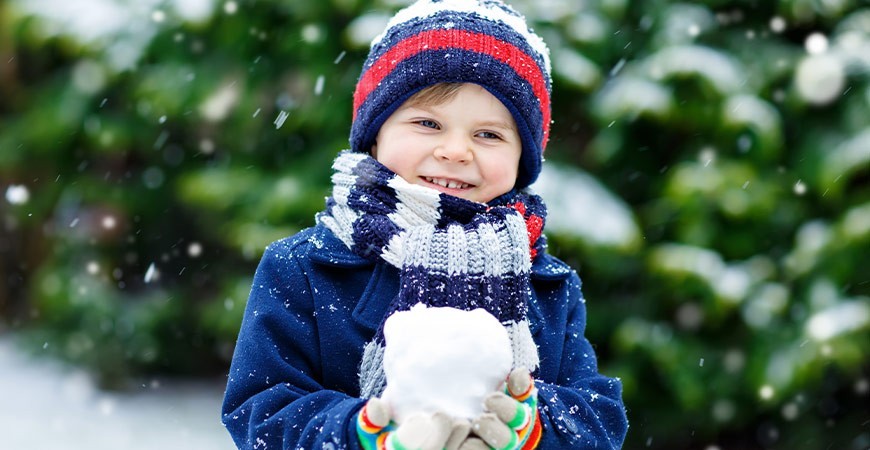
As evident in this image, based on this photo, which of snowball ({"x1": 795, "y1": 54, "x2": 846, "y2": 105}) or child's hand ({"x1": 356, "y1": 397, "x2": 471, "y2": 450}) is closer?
child's hand ({"x1": 356, "y1": 397, "x2": 471, "y2": 450})

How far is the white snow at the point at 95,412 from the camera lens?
166 inches

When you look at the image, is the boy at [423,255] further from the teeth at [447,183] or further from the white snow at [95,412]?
the white snow at [95,412]

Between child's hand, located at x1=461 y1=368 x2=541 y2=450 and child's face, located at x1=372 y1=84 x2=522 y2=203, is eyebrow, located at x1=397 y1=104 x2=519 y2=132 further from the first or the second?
child's hand, located at x1=461 y1=368 x2=541 y2=450

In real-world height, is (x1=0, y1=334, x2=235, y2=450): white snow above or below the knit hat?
below

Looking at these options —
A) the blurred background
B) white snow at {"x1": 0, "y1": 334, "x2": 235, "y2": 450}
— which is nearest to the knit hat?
the blurred background

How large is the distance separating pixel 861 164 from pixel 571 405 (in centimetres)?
229

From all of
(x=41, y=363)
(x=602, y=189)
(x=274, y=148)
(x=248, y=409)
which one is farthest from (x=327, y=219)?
(x=41, y=363)

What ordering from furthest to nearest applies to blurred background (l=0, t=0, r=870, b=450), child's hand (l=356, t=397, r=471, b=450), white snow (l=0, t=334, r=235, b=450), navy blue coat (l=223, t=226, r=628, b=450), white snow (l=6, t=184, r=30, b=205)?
1. white snow (l=6, t=184, r=30, b=205)
2. white snow (l=0, t=334, r=235, b=450)
3. blurred background (l=0, t=0, r=870, b=450)
4. navy blue coat (l=223, t=226, r=628, b=450)
5. child's hand (l=356, t=397, r=471, b=450)

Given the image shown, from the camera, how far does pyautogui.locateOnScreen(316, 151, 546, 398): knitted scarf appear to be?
1.65 meters

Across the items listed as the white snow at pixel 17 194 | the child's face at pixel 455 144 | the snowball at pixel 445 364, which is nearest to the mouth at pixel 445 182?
the child's face at pixel 455 144

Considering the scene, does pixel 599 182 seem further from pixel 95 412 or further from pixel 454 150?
pixel 95 412

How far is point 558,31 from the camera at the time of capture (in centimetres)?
358

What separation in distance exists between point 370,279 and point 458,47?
50 cm

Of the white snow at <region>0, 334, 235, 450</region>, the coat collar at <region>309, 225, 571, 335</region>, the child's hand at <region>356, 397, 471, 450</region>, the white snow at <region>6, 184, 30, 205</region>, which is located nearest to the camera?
the child's hand at <region>356, 397, 471, 450</region>
